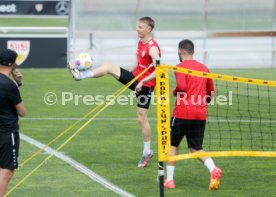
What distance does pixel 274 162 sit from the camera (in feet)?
48.8

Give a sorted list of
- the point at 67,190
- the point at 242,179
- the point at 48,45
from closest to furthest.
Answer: the point at 67,190
the point at 242,179
the point at 48,45

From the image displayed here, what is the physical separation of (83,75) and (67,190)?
289 centimetres

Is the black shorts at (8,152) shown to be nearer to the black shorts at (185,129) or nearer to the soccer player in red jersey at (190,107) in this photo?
the soccer player in red jersey at (190,107)

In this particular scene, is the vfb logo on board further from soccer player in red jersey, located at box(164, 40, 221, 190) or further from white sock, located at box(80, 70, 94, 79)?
soccer player in red jersey, located at box(164, 40, 221, 190)

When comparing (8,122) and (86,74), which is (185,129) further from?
(8,122)

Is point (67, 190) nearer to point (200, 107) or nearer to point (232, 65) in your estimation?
point (200, 107)

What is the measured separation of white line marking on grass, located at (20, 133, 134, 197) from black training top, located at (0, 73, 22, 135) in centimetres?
225

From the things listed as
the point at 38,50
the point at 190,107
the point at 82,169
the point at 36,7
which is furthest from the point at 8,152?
the point at 36,7

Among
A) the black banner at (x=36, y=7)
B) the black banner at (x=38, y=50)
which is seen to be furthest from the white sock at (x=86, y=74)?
the black banner at (x=36, y=7)

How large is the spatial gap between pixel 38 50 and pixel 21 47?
0.64 m

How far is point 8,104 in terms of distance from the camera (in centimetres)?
1057

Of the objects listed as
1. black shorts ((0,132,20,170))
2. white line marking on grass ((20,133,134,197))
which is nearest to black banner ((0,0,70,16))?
white line marking on grass ((20,133,134,197))

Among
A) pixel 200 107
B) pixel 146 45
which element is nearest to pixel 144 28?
pixel 146 45

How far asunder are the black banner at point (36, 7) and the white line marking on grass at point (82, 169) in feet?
53.3
